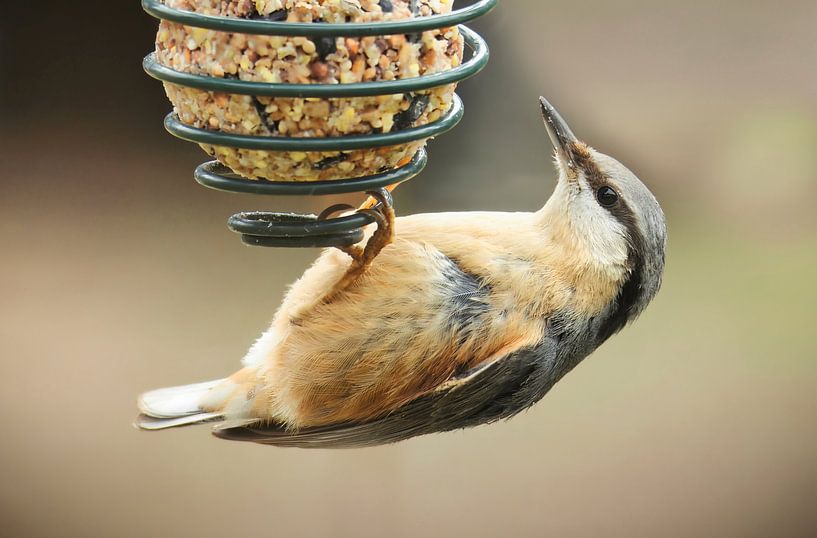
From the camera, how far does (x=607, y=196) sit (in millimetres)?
2365

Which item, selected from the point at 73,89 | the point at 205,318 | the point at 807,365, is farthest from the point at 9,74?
the point at 807,365

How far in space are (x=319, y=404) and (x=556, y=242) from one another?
0.65m

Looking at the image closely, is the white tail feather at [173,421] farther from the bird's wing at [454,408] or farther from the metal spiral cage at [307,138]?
the metal spiral cage at [307,138]

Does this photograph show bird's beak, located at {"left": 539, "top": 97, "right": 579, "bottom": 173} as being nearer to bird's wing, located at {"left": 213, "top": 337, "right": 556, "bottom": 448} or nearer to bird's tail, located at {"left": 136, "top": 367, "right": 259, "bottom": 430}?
bird's wing, located at {"left": 213, "top": 337, "right": 556, "bottom": 448}

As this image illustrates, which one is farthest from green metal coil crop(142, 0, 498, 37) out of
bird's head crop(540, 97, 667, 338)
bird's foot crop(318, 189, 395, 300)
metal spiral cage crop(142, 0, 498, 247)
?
bird's head crop(540, 97, 667, 338)

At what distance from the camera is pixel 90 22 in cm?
426

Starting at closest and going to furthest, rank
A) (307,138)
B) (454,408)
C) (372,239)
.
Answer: (307,138), (372,239), (454,408)

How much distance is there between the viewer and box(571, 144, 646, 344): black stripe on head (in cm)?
232

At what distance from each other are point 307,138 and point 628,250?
101 centimetres

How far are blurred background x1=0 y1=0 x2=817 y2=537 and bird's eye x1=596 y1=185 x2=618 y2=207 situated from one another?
6.11 feet

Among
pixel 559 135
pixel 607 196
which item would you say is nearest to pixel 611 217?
A: pixel 607 196

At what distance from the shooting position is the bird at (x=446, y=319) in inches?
87.8

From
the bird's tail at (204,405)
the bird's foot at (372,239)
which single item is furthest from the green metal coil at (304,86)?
the bird's tail at (204,405)

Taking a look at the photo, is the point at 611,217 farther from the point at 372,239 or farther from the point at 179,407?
the point at 179,407
